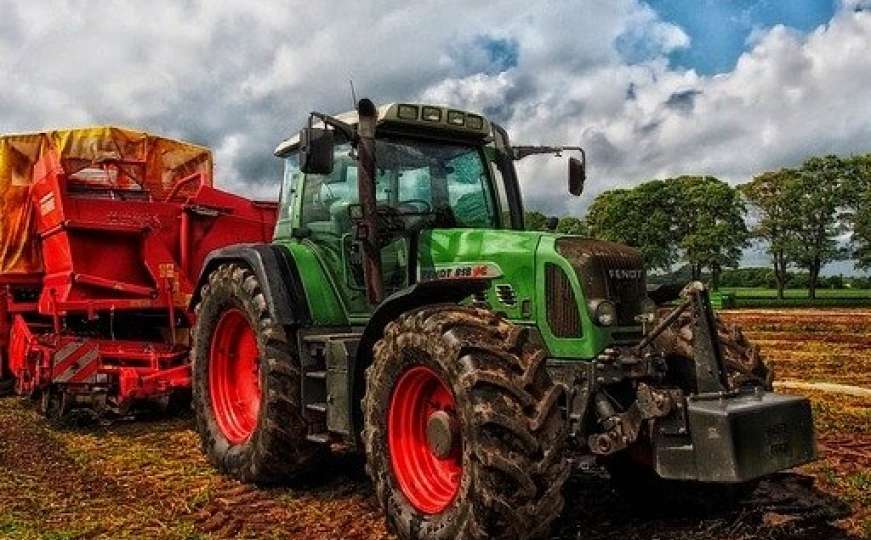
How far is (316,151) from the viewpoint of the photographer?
5496 millimetres

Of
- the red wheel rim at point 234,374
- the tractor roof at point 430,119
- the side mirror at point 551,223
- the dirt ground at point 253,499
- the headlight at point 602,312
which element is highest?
the tractor roof at point 430,119

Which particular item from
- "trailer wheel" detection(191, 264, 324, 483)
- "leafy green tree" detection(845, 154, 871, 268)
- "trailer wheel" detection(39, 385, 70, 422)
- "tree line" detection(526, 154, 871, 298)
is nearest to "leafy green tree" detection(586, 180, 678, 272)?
"tree line" detection(526, 154, 871, 298)

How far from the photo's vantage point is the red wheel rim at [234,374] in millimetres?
7090

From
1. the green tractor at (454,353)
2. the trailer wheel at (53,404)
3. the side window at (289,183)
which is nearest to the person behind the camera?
the green tractor at (454,353)

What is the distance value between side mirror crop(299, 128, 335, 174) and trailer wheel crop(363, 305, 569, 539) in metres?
1.20

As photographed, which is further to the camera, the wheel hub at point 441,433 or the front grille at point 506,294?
the front grille at point 506,294

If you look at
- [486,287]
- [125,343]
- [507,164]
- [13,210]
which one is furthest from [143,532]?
[13,210]

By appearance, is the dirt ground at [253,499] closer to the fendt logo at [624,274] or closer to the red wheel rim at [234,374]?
the red wheel rim at [234,374]

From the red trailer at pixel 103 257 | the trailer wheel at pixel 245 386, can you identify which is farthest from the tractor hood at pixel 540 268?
the red trailer at pixel 103 257

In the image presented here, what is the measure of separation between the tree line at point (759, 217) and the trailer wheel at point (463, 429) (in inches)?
1740

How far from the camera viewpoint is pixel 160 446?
25.7ft

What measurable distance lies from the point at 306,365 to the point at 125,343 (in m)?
3.82

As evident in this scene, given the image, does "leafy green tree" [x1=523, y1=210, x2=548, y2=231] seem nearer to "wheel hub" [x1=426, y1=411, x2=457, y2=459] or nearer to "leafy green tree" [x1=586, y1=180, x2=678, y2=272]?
"wheel hub" [x1=426, y1=411, x2=457, y2=459]

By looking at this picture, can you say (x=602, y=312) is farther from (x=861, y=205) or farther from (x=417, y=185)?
(x=861, y=205)
